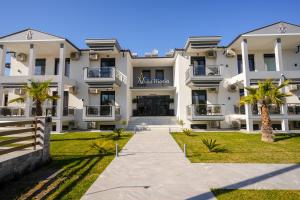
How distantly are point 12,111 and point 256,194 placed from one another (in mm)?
21722

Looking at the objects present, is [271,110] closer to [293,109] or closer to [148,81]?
[293,109]

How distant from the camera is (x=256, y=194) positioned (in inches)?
184

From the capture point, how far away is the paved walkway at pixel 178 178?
4.73 m

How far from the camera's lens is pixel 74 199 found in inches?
173

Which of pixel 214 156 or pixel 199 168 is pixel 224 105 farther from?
pixel 199 168

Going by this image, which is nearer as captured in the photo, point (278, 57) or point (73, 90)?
point (278, 57)

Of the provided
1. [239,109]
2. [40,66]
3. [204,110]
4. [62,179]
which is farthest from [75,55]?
[239,109]

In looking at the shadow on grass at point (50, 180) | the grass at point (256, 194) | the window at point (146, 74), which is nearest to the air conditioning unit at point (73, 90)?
the window at point (146, 74)

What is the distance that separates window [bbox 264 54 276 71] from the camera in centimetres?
2075

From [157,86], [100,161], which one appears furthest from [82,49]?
[100,161]

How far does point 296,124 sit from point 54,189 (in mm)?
22383

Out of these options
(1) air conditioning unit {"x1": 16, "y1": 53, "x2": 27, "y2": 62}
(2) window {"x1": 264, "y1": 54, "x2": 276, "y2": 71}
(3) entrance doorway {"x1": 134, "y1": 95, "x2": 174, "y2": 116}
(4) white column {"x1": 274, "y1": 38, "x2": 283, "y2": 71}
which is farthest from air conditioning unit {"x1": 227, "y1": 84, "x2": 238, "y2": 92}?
(1) air conditioning unit {"x1": 16, "y1": 53, "x2": 27, "y2": 62}

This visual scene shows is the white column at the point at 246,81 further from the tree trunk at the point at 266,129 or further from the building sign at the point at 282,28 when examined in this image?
the tree trunk at the point at 266,129

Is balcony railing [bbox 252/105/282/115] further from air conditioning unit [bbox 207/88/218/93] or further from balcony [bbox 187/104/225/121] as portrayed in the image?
air conditioning unit [bbox 207/88/218/93]
